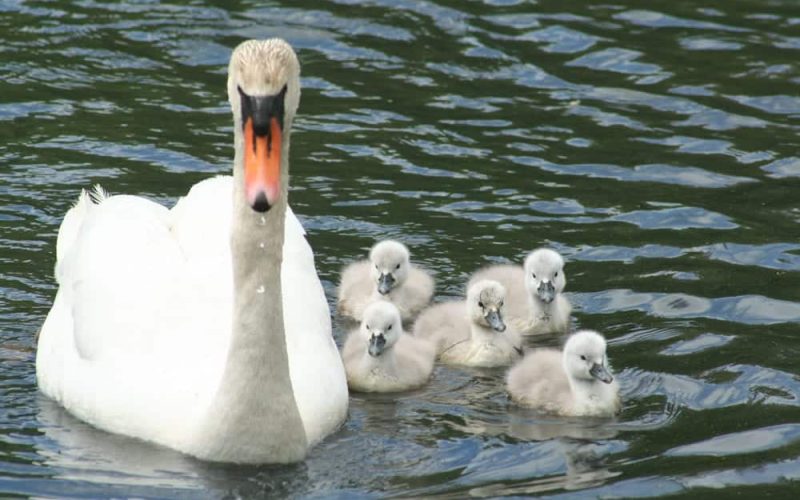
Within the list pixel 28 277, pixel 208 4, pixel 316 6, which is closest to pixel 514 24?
pixel 316 6

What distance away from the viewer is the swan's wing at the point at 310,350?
9.62 metres

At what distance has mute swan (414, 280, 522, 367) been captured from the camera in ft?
36.5

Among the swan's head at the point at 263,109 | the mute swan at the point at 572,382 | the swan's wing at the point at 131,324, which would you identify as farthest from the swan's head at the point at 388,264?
the swan's head at the point at 263,109

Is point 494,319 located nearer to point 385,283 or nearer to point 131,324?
point 385,283

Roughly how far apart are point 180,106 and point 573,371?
20.2 ft

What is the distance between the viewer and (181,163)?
14156mm

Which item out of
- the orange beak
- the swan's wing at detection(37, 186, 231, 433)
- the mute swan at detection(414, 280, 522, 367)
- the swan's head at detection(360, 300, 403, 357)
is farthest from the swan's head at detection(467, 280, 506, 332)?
the orange beak

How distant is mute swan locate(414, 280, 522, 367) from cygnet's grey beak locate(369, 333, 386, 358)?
81cm

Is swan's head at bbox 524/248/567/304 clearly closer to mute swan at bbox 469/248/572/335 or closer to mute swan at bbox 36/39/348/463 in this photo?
mute swan at bbox 469/248/572/335

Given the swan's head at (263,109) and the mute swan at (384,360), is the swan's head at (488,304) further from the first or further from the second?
the swan's head at (263,109)

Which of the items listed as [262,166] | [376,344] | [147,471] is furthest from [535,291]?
[262,166]

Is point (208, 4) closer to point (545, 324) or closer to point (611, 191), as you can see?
point (611, 191)

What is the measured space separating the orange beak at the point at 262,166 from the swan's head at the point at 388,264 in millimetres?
3372

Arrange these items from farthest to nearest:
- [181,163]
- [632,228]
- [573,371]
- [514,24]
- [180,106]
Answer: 1. [514,24]
2. [180,106]
3. [181,163]
4. [632,228]
5. [573,371]
